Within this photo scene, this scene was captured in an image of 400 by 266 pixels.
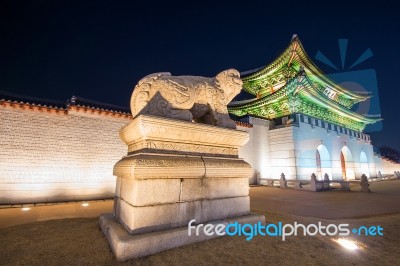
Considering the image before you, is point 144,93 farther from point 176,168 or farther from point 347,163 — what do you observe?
point 347,163

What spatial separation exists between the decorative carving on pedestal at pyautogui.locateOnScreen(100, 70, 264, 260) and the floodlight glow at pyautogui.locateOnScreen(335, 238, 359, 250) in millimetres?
981

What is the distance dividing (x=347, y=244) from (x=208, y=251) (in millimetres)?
1766

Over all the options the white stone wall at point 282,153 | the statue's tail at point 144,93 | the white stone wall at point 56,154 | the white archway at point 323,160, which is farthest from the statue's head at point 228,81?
the white archway at point 323,160

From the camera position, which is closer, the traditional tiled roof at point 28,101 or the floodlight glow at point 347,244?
the floodlight glow at point 347,244

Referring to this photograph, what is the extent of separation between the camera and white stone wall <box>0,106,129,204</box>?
7078mm

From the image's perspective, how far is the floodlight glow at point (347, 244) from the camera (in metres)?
2.28

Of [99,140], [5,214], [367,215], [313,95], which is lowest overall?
[5,214]

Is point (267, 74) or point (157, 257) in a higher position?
point (267, 74)

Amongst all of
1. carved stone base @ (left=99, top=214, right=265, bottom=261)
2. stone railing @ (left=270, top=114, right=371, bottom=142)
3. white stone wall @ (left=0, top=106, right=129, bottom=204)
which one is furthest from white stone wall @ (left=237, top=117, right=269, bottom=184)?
carved stone base @ (left=99, top=214, right=265, bottom=261)

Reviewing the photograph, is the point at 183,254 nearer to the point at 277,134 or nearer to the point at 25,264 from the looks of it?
the point at 25,264

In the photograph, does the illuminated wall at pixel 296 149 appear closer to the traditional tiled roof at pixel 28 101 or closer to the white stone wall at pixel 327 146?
the white stone wall at pixel 327 146

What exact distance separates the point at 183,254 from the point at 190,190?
0.68m

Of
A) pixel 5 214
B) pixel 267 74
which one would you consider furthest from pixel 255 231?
pixel 267 74

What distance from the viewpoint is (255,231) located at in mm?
2594
